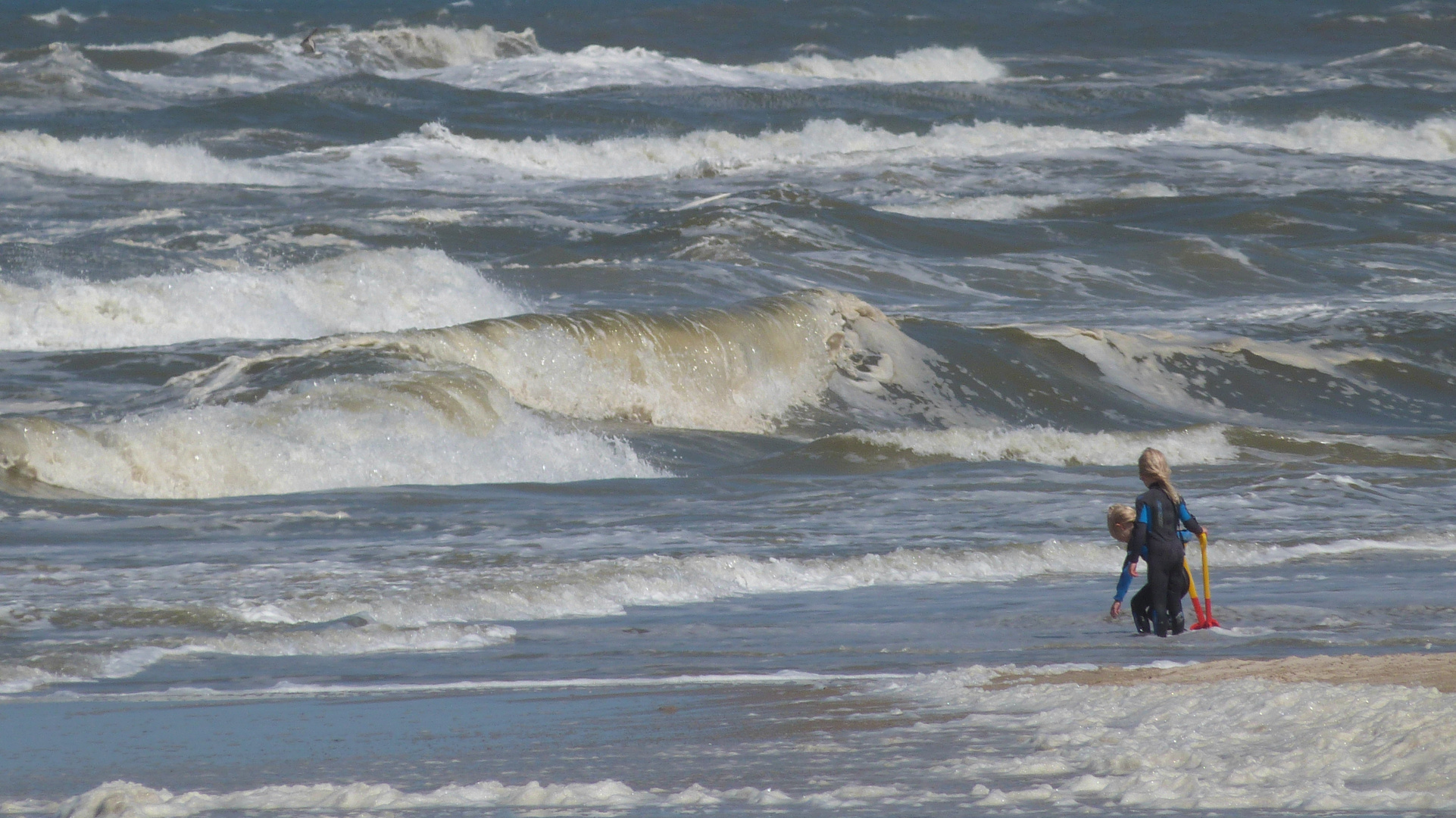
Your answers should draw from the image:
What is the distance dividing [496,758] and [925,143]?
31.5 metres

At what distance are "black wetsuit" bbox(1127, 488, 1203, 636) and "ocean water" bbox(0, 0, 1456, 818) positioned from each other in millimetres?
125

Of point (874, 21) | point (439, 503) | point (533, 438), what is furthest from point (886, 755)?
point (874, 21)

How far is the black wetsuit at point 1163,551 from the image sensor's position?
227 inches

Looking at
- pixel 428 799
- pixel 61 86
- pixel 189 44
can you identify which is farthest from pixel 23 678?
pixel 189 44

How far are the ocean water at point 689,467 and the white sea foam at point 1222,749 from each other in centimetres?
1

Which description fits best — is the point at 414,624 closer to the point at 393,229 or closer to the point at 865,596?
the point at 865,596

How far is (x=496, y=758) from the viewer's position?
151 inches

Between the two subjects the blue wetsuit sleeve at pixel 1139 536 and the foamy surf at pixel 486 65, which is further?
the foamy surf at pixel 486 65

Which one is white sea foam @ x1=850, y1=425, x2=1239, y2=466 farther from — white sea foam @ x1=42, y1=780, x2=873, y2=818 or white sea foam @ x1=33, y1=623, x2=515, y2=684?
white sea foam @ x1=42, y1=780, x2=873, y2=818

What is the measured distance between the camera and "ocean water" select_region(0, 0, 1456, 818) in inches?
148

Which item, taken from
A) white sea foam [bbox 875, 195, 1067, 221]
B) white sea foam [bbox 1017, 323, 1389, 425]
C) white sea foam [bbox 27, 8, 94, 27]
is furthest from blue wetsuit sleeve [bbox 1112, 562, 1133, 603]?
white sea foam [bbox 27, 8, 94, 27]

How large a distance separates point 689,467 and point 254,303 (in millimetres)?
5873

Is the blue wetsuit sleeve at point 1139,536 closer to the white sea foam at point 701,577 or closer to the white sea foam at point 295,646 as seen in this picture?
the white sea foam at point 701,577

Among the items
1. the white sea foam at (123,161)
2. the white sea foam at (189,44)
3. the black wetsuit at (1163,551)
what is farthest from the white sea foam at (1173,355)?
the white sea foam at (189,44)
